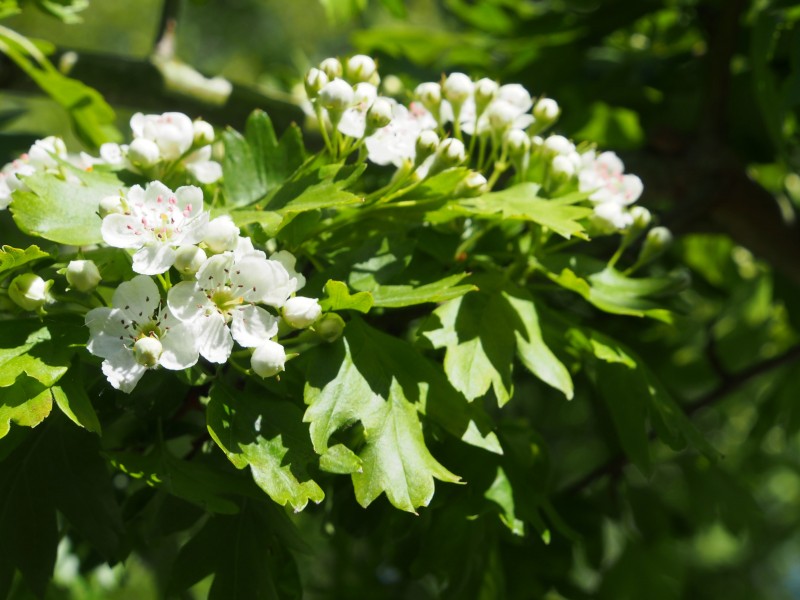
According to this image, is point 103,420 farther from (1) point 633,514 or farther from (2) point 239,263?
(1) point 633,514

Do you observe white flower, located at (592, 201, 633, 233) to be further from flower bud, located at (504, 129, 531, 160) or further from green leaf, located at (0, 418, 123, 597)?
green leaf, located at (0, 418, 123, 597)

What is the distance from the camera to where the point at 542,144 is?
3.39 ft

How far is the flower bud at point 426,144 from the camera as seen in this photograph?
94 centimetres

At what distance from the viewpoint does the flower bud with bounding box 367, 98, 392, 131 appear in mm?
915

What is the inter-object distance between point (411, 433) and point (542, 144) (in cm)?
36

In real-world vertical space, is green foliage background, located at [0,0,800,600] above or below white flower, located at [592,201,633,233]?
below

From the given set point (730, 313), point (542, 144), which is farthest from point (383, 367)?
point (730, 313)

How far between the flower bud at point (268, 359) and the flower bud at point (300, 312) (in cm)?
2

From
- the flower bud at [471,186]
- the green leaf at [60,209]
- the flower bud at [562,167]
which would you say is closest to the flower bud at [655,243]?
the flower bud at [562,167]

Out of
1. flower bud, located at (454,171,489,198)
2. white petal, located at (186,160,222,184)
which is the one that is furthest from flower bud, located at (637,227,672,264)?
white petal, located at (186,160,222,184)

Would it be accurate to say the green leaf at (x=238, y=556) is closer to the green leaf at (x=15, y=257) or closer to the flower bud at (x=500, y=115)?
the green leaf at (x=15, y=257)

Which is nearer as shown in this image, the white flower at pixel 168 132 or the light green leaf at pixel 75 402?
the light green leaf at pixel 75 402

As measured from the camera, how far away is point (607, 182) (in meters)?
1.08

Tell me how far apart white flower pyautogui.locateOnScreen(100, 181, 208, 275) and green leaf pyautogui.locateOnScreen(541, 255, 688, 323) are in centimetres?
35
